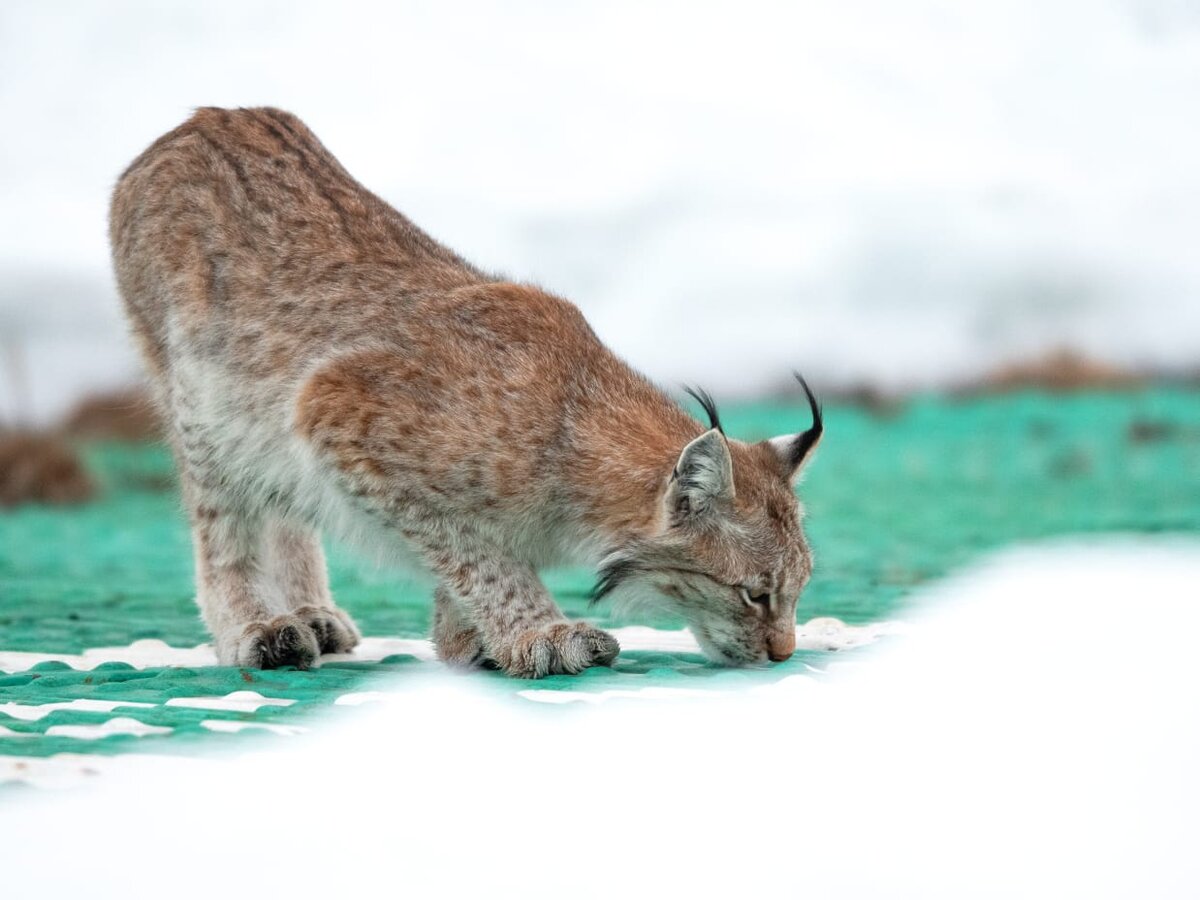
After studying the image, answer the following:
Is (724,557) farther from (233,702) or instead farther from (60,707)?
(60,707)

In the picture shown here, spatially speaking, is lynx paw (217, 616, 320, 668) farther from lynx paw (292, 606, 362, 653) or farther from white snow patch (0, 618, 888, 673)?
lynx paw (292, 606, 362, 653)

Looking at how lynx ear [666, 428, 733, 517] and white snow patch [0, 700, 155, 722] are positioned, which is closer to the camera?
white snow patch [0, 700, 155, 722]

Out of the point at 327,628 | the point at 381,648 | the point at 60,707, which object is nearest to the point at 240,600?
the point at 327,628

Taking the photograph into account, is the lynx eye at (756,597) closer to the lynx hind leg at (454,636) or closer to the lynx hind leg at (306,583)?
the lynx hind leg at (454,636)

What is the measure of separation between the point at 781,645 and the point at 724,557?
1.21ft

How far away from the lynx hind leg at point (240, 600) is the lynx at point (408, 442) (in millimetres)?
10

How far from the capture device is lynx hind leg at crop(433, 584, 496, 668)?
5.38m

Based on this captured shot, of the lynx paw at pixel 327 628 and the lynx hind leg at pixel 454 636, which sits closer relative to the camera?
the lynx hind leg at pixel 454 636

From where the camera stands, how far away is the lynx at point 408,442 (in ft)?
16.8

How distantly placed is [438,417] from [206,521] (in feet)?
4.11

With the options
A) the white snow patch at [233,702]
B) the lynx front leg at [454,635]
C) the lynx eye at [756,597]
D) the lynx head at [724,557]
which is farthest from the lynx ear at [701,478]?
the white snow patch at [233,702]

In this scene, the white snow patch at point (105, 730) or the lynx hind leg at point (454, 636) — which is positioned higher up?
the lynx hind leg at point (454, 636)

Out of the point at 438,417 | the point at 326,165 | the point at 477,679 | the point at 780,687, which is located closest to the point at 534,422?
the point at 438,417

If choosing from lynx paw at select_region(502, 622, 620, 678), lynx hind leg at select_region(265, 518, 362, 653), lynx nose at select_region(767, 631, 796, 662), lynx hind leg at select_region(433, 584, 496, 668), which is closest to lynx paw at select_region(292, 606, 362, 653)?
lynx hind leg at select_region(265, 518, 362, 653)
